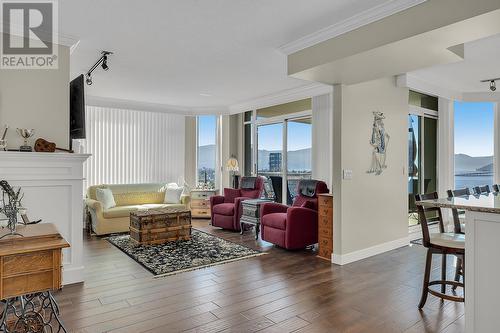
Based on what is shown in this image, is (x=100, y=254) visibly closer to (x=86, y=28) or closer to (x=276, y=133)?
(x=86, y=28)

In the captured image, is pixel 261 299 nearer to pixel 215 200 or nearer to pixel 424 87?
pixel 215 200

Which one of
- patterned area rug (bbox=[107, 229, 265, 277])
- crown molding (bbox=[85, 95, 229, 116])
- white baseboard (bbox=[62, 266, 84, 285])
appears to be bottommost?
patterned area rug (bbox=[107, 229, 265, 277])

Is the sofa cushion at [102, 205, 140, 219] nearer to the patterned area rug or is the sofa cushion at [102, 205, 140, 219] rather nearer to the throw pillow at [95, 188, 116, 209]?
the throw pillow at [95, 188, 116, 209]

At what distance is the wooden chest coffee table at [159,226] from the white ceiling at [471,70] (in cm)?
434

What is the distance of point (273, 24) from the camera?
321cm

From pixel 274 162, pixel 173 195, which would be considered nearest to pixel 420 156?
pixel 274 162

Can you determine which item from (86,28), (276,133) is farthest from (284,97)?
(86,28)

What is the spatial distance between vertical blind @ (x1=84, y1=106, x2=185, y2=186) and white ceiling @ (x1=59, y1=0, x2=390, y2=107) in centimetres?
128

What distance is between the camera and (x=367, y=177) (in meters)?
4.59

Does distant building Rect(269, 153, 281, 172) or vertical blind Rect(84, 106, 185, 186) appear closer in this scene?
vertical blind Rect(84, 106, 185, 186)

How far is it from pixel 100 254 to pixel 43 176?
173cm

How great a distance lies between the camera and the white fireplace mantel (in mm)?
3174

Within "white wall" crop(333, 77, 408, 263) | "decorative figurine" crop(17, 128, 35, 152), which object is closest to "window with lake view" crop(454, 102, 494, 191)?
"white wall" crop(333, 77, 408, 263)

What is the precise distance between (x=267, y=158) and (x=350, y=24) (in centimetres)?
455
